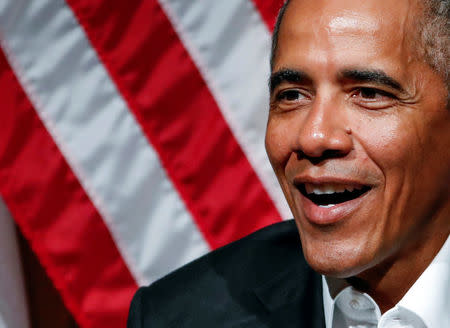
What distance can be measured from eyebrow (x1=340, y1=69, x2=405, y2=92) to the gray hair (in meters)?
0.08

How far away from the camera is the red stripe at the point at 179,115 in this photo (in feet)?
5.08

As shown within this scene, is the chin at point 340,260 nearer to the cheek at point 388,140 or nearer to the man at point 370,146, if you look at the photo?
the man at point 370,146

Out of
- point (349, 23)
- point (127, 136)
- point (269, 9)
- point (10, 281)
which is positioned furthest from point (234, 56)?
point (10, 281)

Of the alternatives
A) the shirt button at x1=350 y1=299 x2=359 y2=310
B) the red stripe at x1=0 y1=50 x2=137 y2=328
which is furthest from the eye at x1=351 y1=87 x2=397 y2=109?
the red stripe at x1=0 y1=50 x2=137 y2=328

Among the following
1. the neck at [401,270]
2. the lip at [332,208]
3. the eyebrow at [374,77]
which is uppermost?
the eyebrow at [374,77]

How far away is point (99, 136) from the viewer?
5.19 ft

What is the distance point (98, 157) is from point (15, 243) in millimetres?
332

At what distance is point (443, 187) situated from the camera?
1.22 meters

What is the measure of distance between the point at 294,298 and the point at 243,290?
0.12m

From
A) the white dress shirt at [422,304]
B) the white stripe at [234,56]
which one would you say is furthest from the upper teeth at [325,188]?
the white stripe at [234,56]

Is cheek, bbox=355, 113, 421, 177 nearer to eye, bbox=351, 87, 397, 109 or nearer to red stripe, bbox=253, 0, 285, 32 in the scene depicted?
eye, bbox=351, 87, 397, 109

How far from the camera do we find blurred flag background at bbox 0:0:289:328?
1545 mm

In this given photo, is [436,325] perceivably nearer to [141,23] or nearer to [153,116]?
[153,116]

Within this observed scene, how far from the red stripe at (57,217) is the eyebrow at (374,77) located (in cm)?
74
